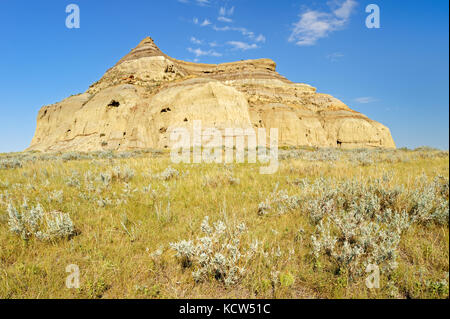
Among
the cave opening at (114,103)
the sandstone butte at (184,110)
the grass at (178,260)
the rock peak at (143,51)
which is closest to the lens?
the grass at (178,260)

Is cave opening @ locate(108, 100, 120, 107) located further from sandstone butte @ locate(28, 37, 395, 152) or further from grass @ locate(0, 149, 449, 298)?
grass @ locate(0, 149, 449, 298)

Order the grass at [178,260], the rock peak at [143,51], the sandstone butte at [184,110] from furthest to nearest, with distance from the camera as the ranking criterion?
the rock peak at [143,51], the sandstone butte at [184,110], the grass at [178,260]

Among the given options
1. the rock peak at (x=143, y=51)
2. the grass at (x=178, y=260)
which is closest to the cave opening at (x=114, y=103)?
the rock peak at (x=143, y=51)

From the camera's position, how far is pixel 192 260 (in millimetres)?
2605

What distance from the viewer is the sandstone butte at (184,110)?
39.2 meters

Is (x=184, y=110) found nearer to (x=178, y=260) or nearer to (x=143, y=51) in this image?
(x=143, y=51)

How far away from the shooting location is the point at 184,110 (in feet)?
125

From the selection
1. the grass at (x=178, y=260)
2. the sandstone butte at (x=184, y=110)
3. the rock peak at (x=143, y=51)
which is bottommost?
the grass at (x=178, y=260)

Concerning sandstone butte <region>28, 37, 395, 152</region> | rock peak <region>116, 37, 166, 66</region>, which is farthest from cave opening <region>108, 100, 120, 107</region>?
rock peak <region>116, 37, 166, 66</region>

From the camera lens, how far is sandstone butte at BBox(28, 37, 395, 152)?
39.2 metres

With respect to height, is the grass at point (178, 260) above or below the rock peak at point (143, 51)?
below

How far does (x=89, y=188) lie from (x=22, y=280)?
3046mm

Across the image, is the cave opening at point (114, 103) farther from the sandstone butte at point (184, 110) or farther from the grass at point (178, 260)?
the grass at point (178, 260)

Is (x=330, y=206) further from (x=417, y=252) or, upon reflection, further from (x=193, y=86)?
(x=193, y=86)
